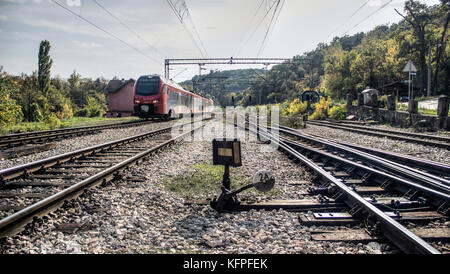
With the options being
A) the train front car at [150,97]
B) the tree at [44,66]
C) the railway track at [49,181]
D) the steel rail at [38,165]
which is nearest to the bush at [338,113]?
the train front car at [150,97]

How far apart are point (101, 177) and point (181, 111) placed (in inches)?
780

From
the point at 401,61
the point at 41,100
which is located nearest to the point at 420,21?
the point at 401,61

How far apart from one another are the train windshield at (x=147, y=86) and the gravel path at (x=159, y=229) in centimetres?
1488

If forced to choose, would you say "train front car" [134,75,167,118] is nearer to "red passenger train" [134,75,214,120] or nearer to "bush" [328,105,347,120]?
"red passenger train" [134,75,214,120]

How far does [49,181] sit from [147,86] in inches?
585

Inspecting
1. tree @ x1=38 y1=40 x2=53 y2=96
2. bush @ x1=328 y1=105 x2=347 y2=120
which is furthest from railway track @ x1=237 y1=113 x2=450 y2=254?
tree @ x1=38 y1=40 x2=53 y2=96

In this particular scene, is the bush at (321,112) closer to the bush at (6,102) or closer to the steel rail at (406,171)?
the steel rail at (406,171)

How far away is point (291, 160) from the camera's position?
6.76 metres

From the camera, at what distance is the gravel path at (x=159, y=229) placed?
8.45ft

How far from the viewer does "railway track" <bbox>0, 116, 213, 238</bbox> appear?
3123mm

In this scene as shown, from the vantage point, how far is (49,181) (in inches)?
183

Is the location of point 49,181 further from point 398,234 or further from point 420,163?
point 420,163
